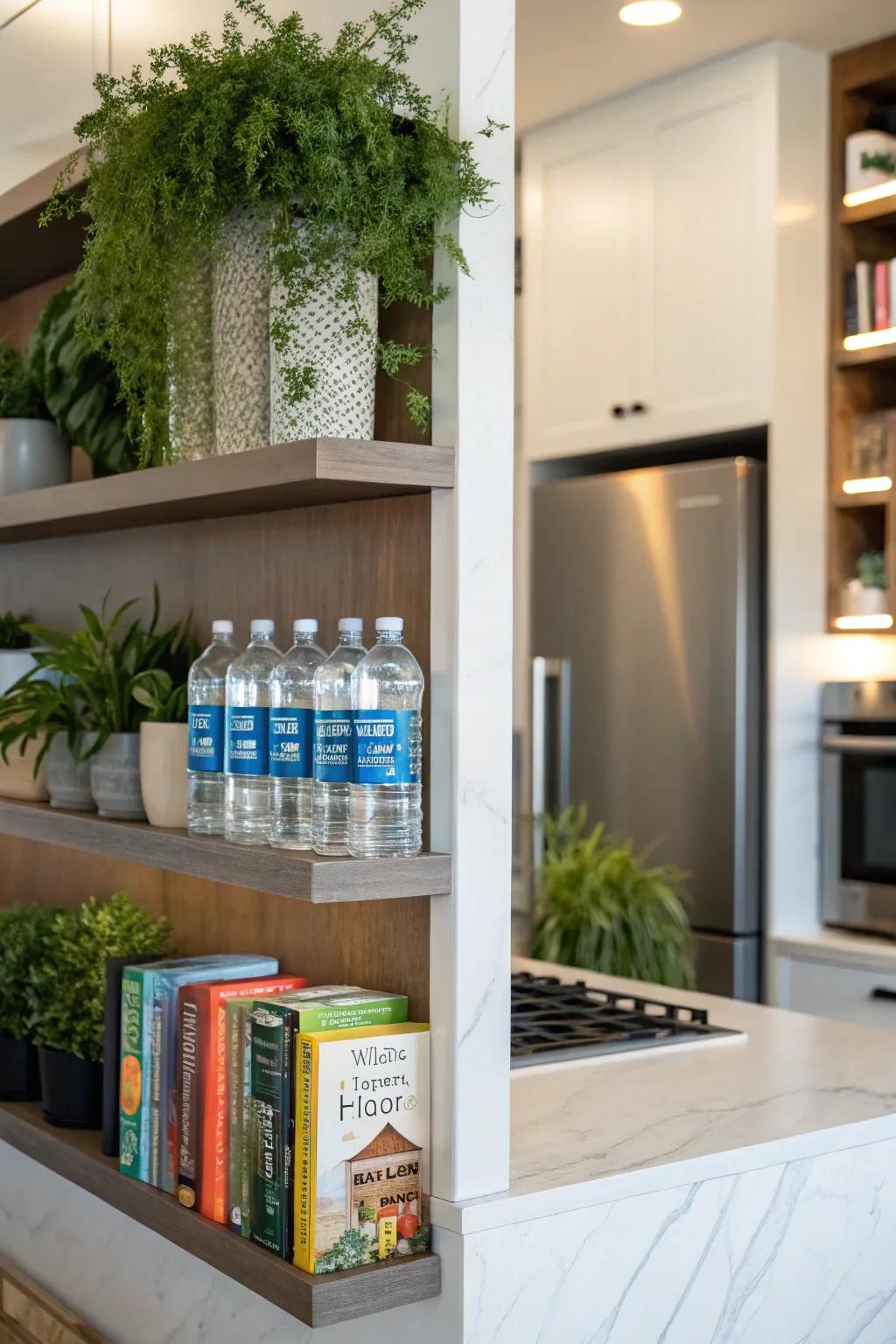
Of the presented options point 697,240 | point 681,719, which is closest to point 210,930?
point 681,719

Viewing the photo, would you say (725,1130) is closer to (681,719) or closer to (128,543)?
(128,543)

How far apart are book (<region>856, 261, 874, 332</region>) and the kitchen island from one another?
207 cm

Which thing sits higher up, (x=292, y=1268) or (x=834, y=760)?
(x=834, y=760)

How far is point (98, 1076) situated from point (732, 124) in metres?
2.84

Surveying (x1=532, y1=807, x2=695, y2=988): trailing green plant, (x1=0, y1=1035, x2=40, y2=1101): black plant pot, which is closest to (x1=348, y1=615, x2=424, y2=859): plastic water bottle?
(x1=0, y1=1035, x2=40, y2=1101): black plant pot

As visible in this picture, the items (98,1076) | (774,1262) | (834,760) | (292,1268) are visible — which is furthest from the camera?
(834,760)

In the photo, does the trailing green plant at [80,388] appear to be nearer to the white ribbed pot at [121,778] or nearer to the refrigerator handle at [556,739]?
the white ribbed pot at [121,778]

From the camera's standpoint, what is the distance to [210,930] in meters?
1.99

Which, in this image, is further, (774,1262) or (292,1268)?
(774,1262)

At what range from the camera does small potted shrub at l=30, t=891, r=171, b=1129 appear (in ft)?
6.29

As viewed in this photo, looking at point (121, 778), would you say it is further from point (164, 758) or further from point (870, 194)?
point (870, 194)

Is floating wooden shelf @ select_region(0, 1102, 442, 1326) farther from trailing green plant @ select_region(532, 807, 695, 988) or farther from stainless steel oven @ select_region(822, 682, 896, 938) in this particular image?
stainless steel oven @ select_region(822, 682, 896, 938)

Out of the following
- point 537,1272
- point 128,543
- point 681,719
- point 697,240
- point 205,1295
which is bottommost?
point 205,1295

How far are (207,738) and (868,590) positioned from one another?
236cm
